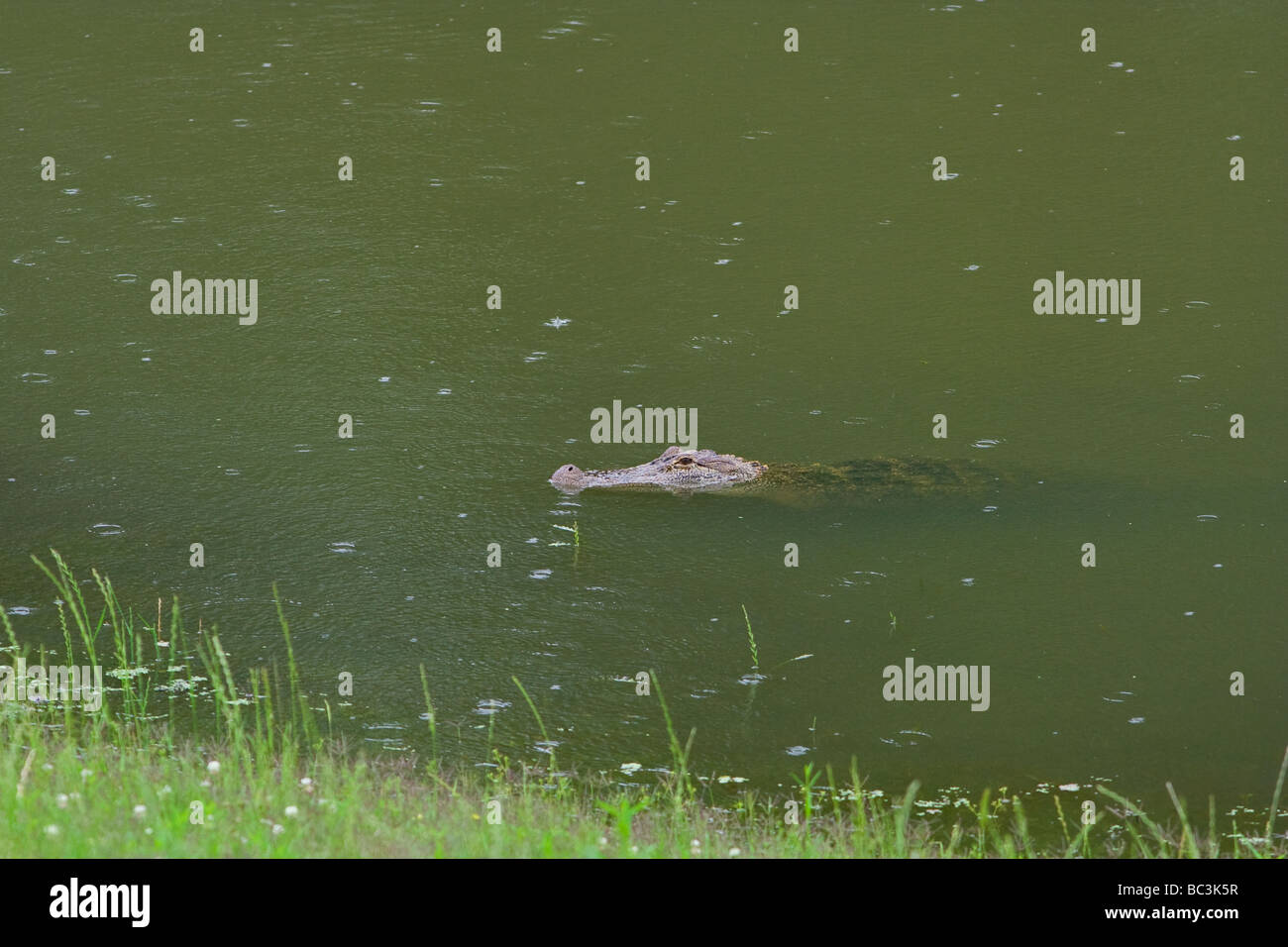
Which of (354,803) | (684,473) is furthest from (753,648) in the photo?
(354,803)

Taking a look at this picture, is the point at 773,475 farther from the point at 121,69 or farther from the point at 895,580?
the point at 121,69

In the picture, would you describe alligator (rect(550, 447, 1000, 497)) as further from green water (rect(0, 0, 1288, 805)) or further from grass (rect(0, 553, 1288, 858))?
grass (rect(0, 553, 1288, 858))

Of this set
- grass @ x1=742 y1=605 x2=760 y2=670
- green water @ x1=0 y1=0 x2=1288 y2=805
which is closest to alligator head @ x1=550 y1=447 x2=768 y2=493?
green water @ x1=0 y1=0 x2=1288 y2=805

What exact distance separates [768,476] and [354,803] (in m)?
4.21

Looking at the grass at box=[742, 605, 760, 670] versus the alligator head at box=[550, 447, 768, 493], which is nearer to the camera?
the grass at box=[742, 605, 760, 670]

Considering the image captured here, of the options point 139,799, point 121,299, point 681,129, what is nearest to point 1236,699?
point 139,799

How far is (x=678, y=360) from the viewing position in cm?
929

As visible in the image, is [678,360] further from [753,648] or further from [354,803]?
[354,803]

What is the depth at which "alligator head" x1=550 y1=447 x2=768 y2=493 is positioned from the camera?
7832mm

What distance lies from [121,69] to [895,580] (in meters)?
11.1

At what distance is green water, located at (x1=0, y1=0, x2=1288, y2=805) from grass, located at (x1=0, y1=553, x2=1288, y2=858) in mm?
265

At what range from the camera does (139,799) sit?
4.11 meters

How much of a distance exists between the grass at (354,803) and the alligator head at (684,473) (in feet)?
5.94

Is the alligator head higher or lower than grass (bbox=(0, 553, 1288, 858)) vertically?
higher
